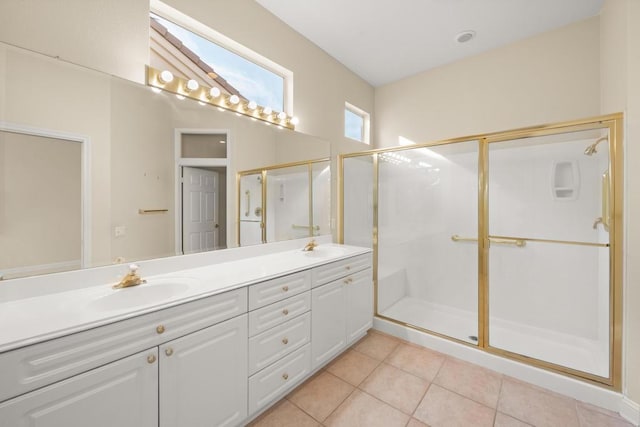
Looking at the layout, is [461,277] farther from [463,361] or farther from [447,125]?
[447,125]

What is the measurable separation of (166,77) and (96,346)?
1435 millimetres

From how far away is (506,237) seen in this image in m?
2.33

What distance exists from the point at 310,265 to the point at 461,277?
6.21 ft

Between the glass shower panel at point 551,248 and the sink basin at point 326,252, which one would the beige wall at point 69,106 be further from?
the glass shower panel at point 551,248

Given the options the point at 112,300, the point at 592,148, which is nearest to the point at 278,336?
the point at 112,300

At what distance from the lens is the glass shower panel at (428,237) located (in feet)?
8.41

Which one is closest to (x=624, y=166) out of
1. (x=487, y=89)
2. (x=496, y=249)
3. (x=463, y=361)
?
(x=496, y=249)

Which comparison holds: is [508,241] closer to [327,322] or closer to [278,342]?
[327,322]

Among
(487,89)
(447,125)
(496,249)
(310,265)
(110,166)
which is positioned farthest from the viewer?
(447,125)

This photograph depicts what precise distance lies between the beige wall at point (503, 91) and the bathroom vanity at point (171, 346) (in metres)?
2.29

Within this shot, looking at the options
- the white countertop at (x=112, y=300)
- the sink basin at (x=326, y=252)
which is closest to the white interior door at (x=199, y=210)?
the white countertop at (x=112, y=300)

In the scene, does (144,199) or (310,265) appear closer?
(144,199)

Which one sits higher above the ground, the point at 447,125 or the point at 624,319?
the point at 447,125

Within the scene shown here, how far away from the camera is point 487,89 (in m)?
2.61
